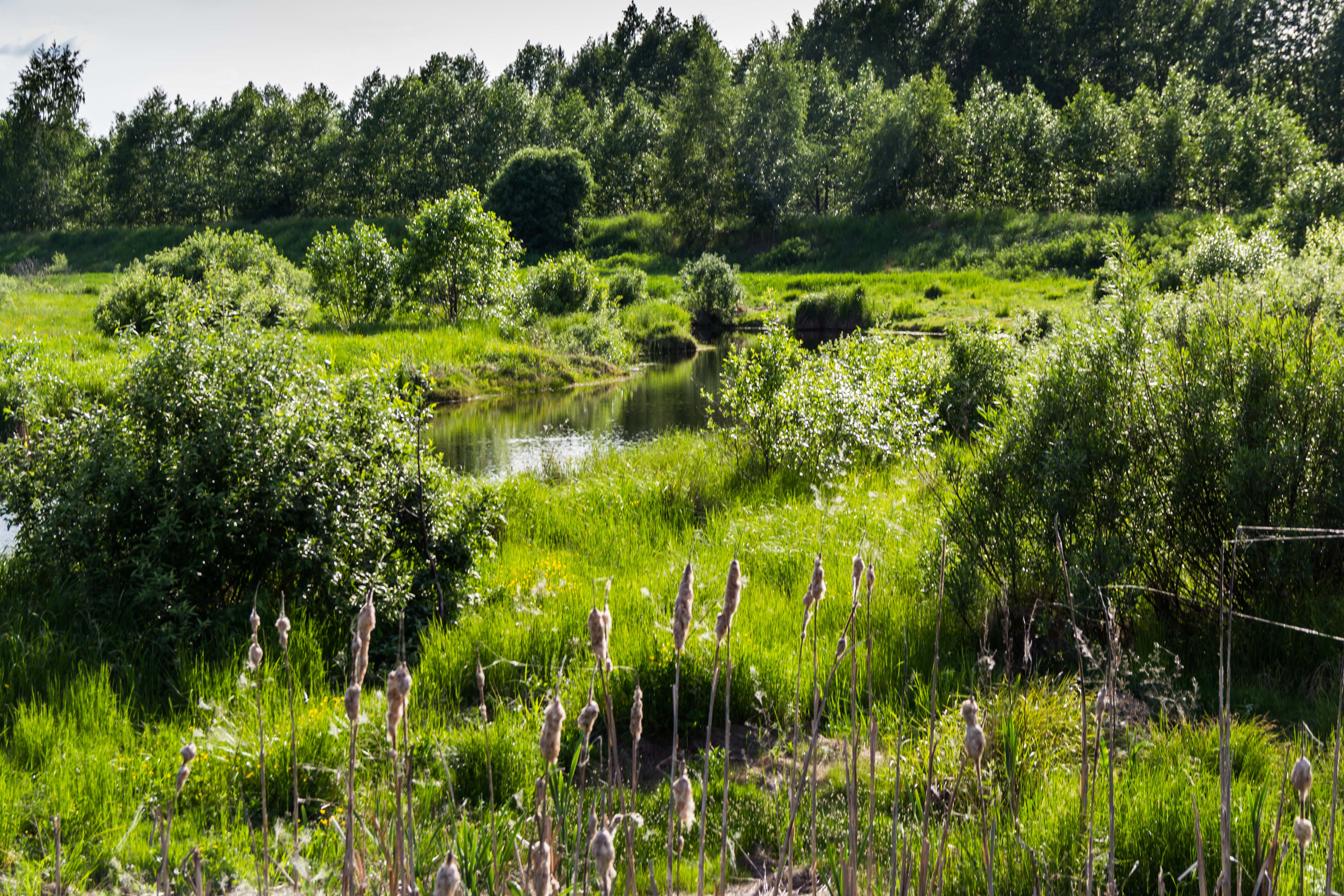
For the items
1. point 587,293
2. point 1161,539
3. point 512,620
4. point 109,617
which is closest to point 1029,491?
point 1161,539

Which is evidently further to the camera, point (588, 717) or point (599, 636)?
point (588, 717)

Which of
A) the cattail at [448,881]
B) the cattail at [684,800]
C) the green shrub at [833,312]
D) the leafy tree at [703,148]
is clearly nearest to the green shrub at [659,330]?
the green shrub at [833,312]

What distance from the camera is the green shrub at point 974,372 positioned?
456 inches

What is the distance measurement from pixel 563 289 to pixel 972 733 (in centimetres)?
2629

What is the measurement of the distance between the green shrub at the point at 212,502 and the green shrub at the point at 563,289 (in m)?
20.3

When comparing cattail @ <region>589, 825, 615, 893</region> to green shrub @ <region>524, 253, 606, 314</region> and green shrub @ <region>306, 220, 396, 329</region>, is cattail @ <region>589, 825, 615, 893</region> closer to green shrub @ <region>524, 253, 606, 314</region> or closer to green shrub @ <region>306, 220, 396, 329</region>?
green shrub @ <region>306, 220, 396, 329</region>

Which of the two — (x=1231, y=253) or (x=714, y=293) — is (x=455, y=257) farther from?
(x=1231, y=253)

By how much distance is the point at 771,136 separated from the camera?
48500mm

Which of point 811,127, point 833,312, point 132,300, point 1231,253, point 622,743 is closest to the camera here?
point 622,743

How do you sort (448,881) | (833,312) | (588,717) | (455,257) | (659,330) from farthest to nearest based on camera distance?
(833,312), (659,330), (455,257), (588,717), (448,881)

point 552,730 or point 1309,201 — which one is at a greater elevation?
point 1309,201

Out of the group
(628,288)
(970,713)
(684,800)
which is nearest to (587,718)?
(684,800)

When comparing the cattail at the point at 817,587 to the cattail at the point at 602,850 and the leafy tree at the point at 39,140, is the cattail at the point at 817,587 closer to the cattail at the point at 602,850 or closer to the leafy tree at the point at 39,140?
the cattail at the point at 602,850

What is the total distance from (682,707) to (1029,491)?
252cm
